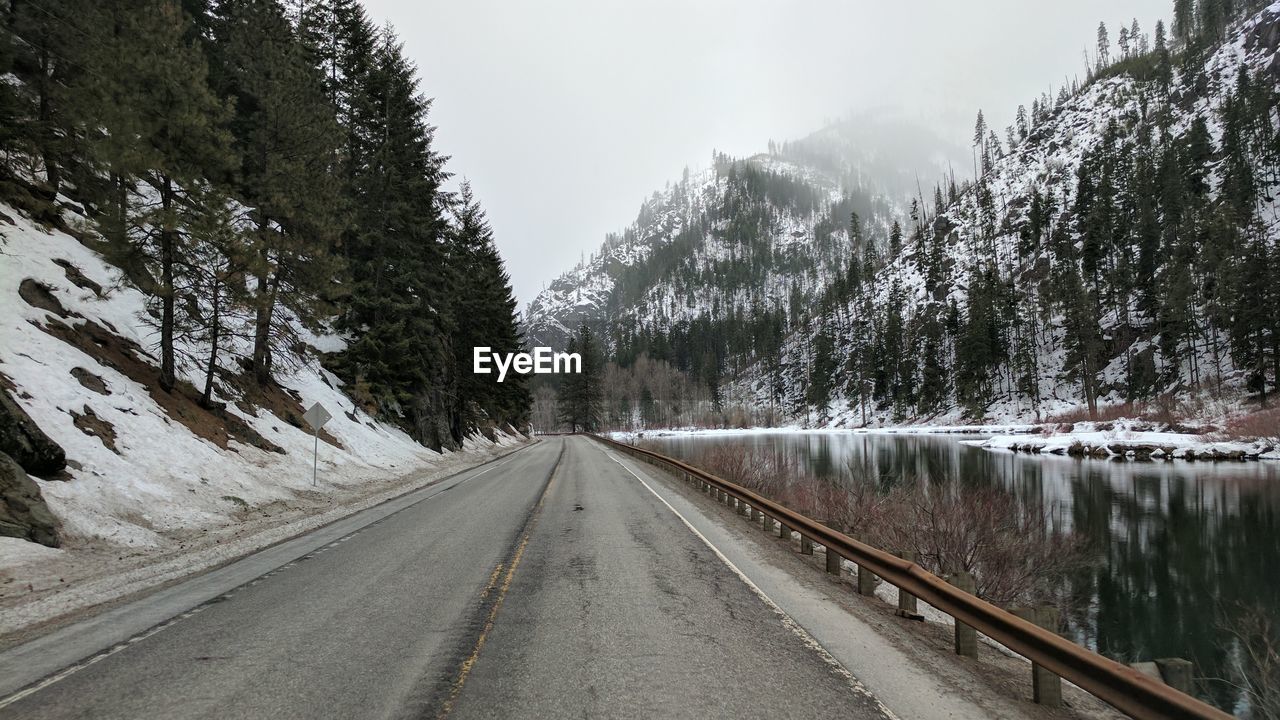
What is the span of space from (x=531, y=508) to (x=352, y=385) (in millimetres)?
19012

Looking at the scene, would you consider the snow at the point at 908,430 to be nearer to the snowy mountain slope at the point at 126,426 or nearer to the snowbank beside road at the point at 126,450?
the snowy mountain slope at the point at 126,426

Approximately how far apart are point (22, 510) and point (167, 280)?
7.82 metres

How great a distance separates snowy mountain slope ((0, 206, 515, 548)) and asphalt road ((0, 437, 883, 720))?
465 cm

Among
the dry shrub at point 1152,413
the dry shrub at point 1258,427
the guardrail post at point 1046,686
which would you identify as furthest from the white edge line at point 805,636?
the dry shrub at point 1152,413

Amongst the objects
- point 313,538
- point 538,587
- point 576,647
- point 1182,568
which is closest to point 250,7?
point 313,538

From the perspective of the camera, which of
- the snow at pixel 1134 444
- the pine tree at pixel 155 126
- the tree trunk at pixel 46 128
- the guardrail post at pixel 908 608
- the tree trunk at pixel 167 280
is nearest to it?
the guardrail post at pixel 908 608

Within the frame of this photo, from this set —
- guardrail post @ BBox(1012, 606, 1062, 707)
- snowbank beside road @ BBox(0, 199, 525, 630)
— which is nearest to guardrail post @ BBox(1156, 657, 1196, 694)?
guardrail post @ BBox(1012, 606, 1062, 707)

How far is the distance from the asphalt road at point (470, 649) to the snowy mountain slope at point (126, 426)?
4649 mm

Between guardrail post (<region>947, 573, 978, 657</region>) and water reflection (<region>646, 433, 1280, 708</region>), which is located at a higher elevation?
guardrail post (<region>947, 573, 978, 657</region>)

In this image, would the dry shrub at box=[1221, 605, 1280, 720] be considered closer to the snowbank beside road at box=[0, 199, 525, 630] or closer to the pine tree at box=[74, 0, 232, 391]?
the snowbank beside road at box=[0, 199, 525, 630]

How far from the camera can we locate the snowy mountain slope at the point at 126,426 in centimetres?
1047

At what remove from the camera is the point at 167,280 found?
14.5 metres

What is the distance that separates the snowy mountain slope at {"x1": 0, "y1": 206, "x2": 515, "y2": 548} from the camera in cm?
1047

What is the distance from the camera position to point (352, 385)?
28.7 meters
